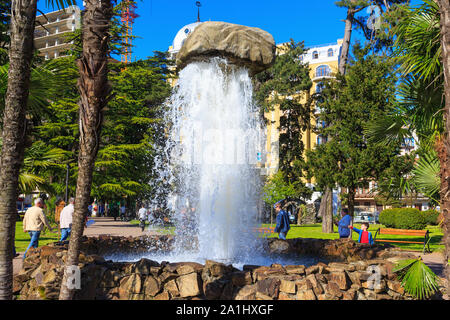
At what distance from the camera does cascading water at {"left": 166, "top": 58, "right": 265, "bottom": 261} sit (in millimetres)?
9055

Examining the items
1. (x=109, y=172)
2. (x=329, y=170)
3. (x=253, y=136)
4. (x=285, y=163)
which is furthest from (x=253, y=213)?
(x=285, y=163)

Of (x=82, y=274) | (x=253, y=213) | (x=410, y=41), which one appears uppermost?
(x=410, y=41)

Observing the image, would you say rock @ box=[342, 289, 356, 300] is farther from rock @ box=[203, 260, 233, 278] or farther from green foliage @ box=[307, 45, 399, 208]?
green foliage @ box=[307, 45, 399, 208]

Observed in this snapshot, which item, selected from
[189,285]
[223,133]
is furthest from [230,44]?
[189,285]

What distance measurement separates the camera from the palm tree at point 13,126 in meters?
4.16

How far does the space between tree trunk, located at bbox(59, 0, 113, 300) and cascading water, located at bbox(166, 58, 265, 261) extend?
439cm

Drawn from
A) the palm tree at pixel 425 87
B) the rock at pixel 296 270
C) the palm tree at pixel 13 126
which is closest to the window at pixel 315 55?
the palm tree at pixel 425 87

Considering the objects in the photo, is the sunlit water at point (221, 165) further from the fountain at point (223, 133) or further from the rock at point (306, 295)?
the rock at point (306, 295)

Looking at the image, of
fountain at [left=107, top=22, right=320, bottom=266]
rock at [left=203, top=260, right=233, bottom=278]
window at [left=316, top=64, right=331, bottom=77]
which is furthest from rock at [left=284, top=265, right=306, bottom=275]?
window at [left=316, top=64, right=331, bottom=77]

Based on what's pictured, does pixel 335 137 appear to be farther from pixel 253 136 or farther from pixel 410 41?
pixel 410 41

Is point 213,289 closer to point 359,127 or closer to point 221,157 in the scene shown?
point 221,157

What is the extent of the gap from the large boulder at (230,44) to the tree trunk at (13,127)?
4.54m
